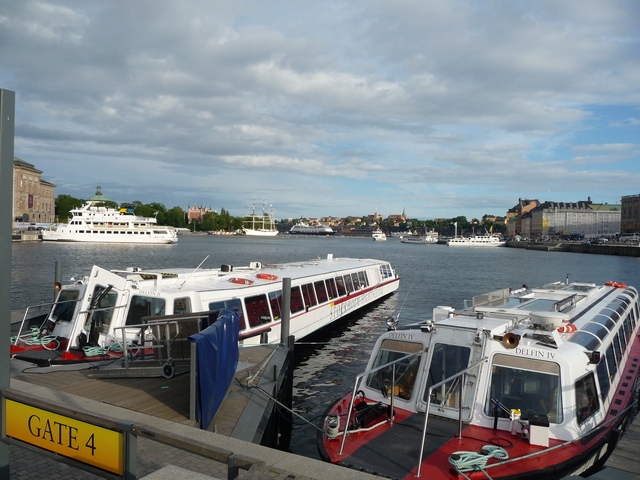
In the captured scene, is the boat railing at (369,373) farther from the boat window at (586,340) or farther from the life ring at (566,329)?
the boat window at (586,340)

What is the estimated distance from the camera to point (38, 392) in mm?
10367

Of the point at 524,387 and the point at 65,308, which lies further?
the point at 65,308

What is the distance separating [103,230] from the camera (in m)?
123

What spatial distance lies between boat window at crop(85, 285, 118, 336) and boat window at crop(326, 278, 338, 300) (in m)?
13.9

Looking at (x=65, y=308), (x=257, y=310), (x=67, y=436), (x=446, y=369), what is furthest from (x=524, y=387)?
(x=65, y=308)

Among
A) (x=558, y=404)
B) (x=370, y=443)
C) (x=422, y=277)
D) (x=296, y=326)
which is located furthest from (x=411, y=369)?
(x=422, y=277)

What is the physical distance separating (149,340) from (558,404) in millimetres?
10084

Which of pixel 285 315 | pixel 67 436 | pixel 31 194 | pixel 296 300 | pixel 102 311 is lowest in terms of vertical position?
pixel 296 300

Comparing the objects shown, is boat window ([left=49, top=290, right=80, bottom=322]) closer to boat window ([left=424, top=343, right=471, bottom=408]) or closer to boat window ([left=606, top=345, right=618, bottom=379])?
boat window ([left=424, top=343, right=471, bottom=408])

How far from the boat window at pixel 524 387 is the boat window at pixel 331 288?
58.3 feet

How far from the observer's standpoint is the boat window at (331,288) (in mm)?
27923

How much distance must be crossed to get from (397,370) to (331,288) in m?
16.9

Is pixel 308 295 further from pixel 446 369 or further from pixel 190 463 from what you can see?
pixel 190 463

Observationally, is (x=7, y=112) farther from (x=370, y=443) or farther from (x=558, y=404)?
(x=558, y=404)
